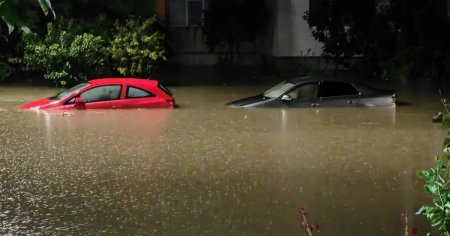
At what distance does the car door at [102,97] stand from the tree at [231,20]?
14.6m

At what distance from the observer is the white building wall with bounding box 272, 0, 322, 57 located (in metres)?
30.5

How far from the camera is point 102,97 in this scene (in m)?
19.2

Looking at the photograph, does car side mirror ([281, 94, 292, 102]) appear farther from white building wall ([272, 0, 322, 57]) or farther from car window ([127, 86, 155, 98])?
white building wall ([272, 0, 322, 57])

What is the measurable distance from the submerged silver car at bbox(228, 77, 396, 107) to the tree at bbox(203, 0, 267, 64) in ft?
45.6

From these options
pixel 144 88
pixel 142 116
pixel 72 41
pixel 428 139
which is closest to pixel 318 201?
pixel 428 139

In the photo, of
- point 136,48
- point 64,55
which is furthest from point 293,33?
point 64,55

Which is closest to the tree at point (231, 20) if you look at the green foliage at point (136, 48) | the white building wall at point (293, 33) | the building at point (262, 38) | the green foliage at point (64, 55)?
the building at point (262, 38)

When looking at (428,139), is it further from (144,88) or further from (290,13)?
(290,13)

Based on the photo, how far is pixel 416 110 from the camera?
19516mm

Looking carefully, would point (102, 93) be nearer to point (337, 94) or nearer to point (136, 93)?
point (136, 93)

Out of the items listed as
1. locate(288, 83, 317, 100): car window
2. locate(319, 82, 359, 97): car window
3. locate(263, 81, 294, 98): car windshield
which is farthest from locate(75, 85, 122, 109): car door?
locate(319, 82, 359, 97): car window

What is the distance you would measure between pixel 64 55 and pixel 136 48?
2590 millimetres

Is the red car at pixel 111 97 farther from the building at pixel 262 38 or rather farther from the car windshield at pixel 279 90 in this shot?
the building at pixel 262 38

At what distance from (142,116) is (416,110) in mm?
7490
